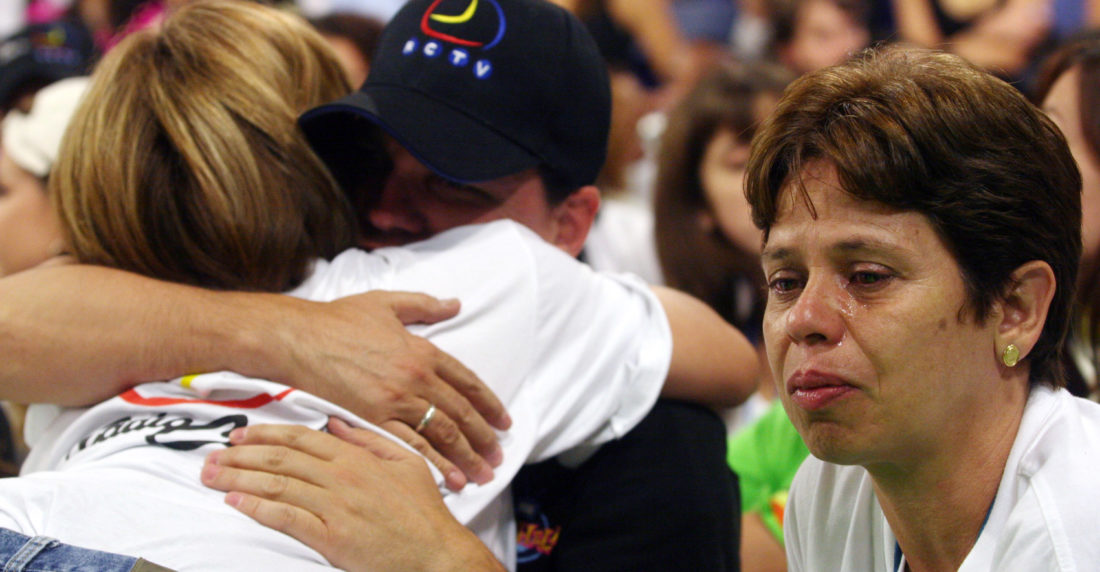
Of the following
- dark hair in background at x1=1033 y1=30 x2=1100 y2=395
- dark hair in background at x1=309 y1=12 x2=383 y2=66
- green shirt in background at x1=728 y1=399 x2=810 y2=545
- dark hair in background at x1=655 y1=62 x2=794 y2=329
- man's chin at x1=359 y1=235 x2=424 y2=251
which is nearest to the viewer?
man's chin at x1=359 y1=235 x2=424 y2=251

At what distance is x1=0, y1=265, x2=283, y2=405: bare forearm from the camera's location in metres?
1.59

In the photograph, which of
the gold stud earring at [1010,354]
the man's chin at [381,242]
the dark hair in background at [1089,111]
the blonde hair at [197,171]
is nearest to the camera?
the gold stud earring at [1010,354]

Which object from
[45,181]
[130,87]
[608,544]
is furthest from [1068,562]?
[45,181]

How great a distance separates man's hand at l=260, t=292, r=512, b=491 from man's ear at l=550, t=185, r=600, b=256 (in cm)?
40

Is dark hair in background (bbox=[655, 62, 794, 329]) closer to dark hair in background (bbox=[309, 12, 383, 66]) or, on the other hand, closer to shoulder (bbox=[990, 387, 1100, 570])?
dark hair in background (bbox=[309, 12, 383, 66])

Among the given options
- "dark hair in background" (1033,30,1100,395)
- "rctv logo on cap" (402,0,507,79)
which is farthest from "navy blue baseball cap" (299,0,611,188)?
"dark hair in background" (1033,30,1100,395)

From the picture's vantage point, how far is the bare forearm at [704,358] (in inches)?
69.8

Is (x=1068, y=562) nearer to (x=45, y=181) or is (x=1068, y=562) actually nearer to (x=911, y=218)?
(x=911, y=218)

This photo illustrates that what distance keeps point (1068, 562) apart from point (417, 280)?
0.98m

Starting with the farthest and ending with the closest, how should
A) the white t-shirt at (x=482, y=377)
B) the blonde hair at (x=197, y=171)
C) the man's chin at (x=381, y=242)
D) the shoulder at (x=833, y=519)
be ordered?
1. the man's chin at (x=381, y=242)
2. the blonde hair at (x=197, y=171)
3. the shoulder at (x=833, y=519)
4. the white t-shirt at (x=482, y=377)

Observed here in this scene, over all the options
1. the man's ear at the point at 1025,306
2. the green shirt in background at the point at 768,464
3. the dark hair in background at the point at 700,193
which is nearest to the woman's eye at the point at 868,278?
the man's ear at the point at 1025,306

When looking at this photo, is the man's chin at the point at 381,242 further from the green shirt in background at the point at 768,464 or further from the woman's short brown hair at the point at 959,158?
the green shirt in background at the point at 768,464

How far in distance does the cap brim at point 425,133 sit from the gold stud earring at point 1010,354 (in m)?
0.80

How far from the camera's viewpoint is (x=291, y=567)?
138 cm
